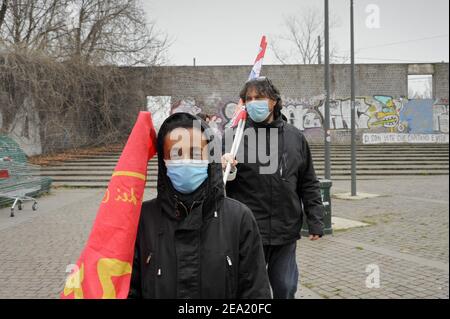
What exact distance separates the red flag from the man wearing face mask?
1.17 meters

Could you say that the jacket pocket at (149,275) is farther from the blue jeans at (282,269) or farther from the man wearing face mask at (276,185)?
the blue jeans at (282,269)

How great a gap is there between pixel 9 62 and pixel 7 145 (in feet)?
22.0

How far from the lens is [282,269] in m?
3.29

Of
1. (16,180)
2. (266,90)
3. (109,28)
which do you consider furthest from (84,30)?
(266,90)

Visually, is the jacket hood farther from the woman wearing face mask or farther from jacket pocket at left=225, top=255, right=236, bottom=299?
jacket pocket at left=225, top=255, right=236, bottom=299

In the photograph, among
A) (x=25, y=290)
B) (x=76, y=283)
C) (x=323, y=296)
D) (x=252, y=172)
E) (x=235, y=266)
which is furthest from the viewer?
(x=25, y=290)

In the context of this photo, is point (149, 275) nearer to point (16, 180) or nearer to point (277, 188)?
point (277, 188)

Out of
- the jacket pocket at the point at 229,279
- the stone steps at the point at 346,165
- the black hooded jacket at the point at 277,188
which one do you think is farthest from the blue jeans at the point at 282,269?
the stone steps at the point at 346,165

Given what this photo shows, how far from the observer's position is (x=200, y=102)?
2556 cm

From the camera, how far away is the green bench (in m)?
10.4

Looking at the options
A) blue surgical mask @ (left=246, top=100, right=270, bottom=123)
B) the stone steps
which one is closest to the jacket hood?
blue surgical mask @ (left=246, top=100, right=270, bottom=123)

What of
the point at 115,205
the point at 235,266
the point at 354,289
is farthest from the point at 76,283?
the point at 354,289

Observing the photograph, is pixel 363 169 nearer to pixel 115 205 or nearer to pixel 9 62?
pixel 9 62

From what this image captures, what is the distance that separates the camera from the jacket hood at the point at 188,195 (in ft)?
6.77
